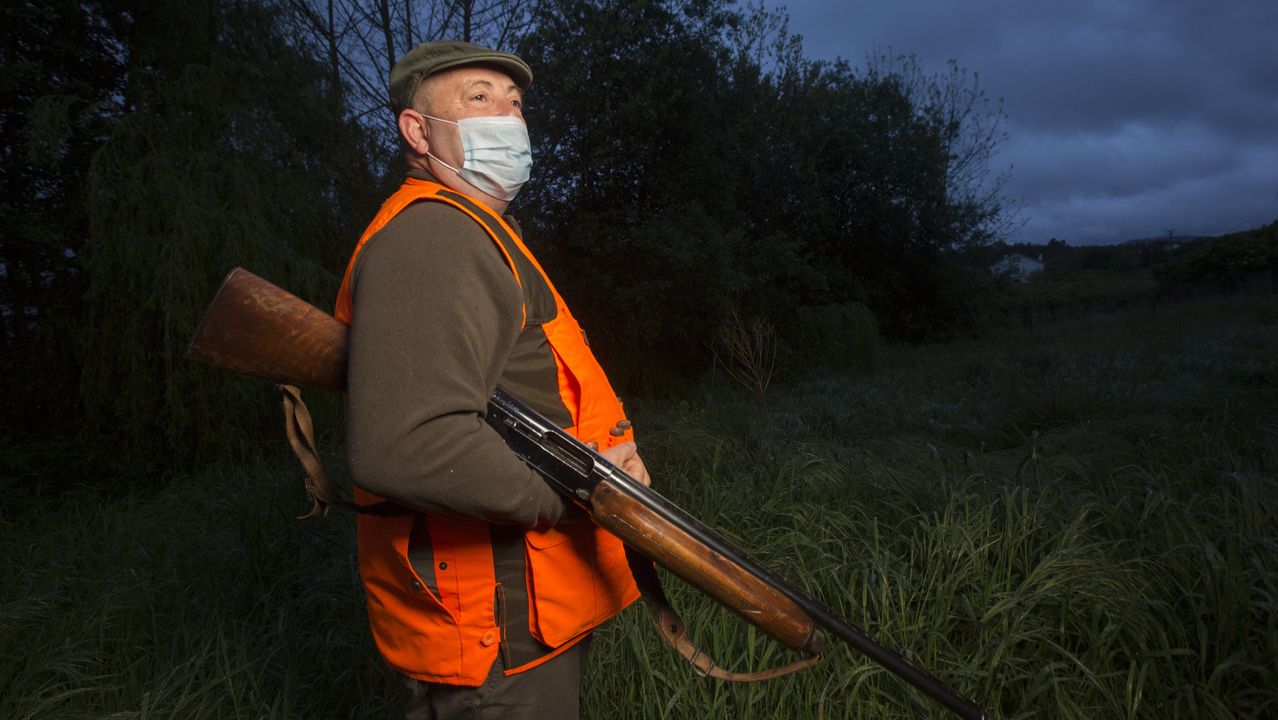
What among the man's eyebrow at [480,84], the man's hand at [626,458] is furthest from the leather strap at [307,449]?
the man's eyebrow at [480,84]

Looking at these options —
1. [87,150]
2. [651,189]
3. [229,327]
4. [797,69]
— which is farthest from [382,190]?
[797,69]

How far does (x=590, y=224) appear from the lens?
31.1 feet

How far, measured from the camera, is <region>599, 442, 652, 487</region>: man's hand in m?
1.55

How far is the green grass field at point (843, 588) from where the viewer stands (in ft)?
8.58

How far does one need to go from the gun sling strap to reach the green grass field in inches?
42.0

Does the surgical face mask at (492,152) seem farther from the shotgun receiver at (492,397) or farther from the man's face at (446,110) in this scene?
the shotgun receiver at (492,397)

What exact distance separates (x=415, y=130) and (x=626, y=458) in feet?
2.90

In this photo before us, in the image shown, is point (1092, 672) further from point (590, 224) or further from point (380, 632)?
point (590, 224)

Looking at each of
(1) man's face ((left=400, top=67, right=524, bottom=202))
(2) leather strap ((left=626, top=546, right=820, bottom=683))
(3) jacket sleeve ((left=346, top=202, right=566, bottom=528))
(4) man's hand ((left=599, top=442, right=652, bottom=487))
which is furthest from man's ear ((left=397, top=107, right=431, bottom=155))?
(2) leather strap ((left=626, top=546, right=820, bottom=683))

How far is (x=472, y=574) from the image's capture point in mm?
1369

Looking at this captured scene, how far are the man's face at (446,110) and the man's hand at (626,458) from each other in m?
0.70

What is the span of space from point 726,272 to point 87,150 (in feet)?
22.6

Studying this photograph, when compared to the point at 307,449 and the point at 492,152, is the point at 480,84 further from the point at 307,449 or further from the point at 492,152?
the point at 307,449

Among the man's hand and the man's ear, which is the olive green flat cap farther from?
the man's hand
